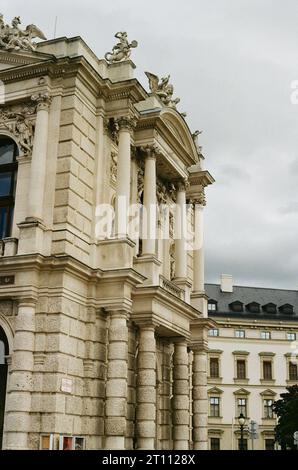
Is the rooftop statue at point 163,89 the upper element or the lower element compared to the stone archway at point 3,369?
upper

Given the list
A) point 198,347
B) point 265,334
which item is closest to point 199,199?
point 198,347

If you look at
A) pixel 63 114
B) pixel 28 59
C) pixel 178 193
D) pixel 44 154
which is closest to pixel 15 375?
pixel 44 154

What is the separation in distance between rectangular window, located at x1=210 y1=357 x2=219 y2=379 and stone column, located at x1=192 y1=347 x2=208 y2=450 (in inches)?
1630

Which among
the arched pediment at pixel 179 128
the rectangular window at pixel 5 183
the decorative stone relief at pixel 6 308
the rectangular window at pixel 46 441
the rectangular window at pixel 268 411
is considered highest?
the arched pediment at pixel 179 128

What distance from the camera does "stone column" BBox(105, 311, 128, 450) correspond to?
2133cm

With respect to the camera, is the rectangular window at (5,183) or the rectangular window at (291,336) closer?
the rectangular window at (5,183)

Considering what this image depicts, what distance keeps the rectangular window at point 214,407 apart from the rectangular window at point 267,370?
19.2ft

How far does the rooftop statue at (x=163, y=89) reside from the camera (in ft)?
91.9

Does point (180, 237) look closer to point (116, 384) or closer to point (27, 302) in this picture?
point (116, 384)

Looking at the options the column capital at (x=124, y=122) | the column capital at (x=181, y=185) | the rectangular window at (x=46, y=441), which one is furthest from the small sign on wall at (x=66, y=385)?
the column capital at (x=181, y=185)

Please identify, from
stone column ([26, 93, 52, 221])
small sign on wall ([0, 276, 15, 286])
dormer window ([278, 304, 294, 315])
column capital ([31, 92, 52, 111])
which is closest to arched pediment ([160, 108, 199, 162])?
column capital ([31, 92, 52, 111])

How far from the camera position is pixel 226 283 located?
78062 mm

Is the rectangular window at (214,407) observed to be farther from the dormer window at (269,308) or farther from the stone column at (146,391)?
the stone column at (146,391)
